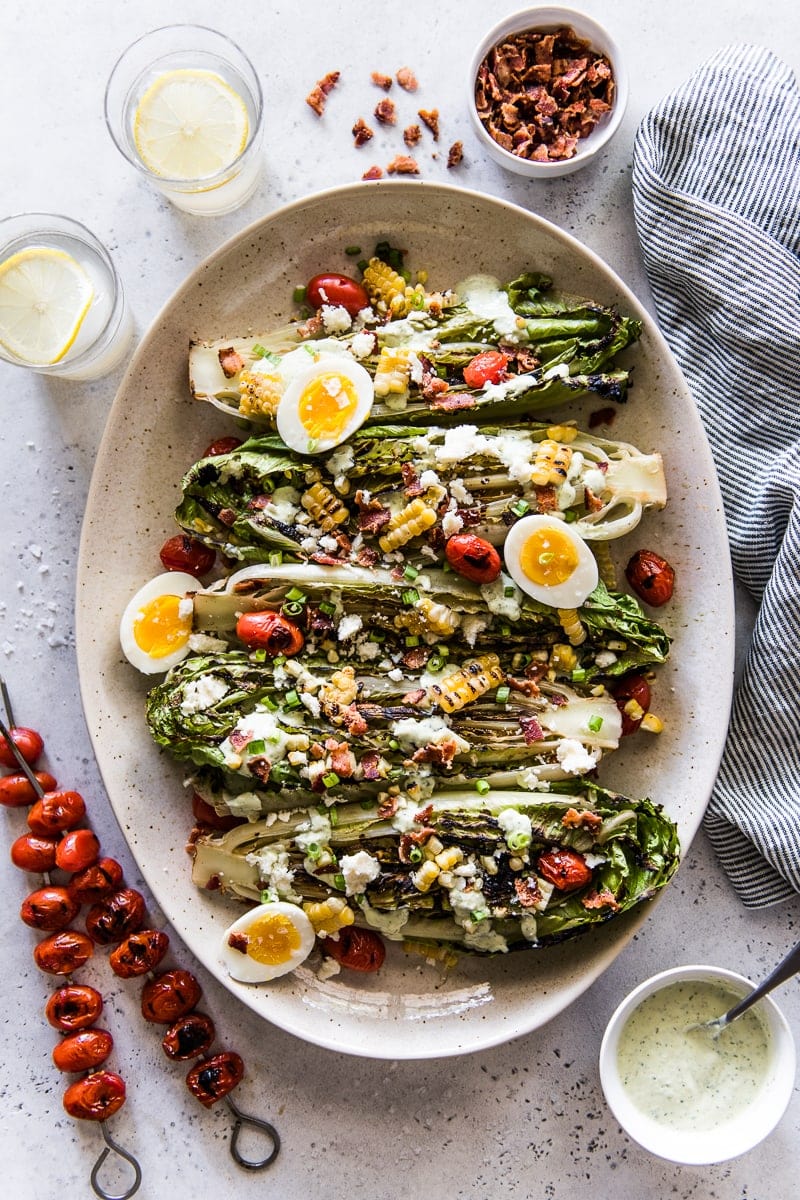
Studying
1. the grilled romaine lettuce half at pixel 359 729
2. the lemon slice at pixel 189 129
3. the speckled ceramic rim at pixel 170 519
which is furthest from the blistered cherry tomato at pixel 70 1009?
the lemon slice at pixel 189 129

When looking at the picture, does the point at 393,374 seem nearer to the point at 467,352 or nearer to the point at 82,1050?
the point at 467,352

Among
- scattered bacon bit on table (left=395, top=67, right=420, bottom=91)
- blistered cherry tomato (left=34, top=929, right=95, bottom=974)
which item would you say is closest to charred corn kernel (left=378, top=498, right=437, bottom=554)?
scattered bacon bit on table (left=395, top=67, right=420, bottom=91)

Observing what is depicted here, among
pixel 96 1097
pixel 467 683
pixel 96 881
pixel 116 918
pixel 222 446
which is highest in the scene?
pixel 222 446

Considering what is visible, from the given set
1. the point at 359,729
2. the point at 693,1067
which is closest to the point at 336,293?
the point at 359,729

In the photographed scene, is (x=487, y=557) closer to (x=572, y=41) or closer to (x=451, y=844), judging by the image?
(x=451, y=844)

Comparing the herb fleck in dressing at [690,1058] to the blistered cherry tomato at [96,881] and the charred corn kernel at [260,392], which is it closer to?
the blistered cherry tomato at [96,881]

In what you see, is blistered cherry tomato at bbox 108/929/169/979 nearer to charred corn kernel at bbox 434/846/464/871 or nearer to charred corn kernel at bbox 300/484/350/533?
charred corn kernel at bbox 434/846/464/871

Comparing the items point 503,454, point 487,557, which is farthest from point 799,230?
point 487,557
